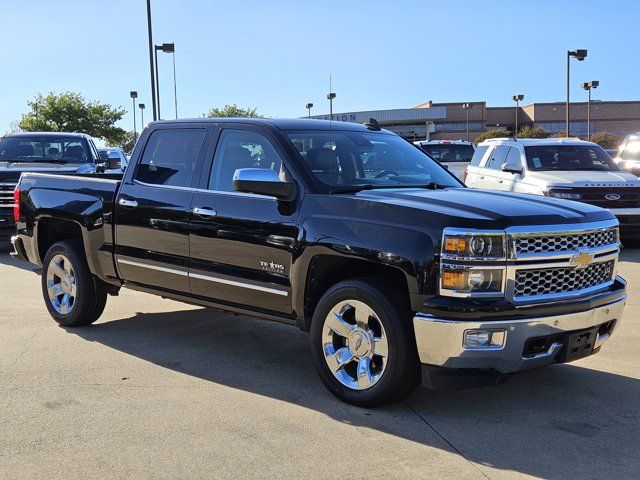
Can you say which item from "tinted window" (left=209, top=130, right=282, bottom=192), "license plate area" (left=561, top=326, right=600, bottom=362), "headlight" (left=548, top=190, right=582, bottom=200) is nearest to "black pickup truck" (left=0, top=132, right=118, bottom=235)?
"headlight" (left=548, top=190, right=582, bottom=200)

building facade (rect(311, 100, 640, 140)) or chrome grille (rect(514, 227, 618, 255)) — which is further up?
building facade (rect(311, 100, 640, 140))

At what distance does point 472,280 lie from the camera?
159 inches

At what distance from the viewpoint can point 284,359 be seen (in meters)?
5.76

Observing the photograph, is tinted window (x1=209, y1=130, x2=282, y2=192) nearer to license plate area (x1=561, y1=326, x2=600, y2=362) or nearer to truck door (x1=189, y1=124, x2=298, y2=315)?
truck door (x1=189, y1=124, x2=298, y2=315)

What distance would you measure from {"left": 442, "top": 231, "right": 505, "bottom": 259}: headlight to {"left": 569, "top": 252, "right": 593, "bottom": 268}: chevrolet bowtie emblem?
55 centimetres

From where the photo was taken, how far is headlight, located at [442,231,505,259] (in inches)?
159

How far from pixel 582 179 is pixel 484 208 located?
7930 millimetres

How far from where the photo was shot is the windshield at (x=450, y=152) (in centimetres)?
2047

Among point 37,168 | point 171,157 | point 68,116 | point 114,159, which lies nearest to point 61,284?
point 171,157

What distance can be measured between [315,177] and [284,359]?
1.61 meters

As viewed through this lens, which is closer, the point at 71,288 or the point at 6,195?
the point at 71,288

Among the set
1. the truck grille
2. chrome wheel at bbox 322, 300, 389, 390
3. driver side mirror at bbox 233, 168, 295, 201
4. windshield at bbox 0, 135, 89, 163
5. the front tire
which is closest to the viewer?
the front tire

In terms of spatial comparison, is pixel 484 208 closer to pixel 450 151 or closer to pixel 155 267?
pixel 155 267

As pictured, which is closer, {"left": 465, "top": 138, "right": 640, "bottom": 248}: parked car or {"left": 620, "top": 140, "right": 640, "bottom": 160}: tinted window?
{"left": 465, "top": 138, "right": 640, "bottom": 248}: parked car
